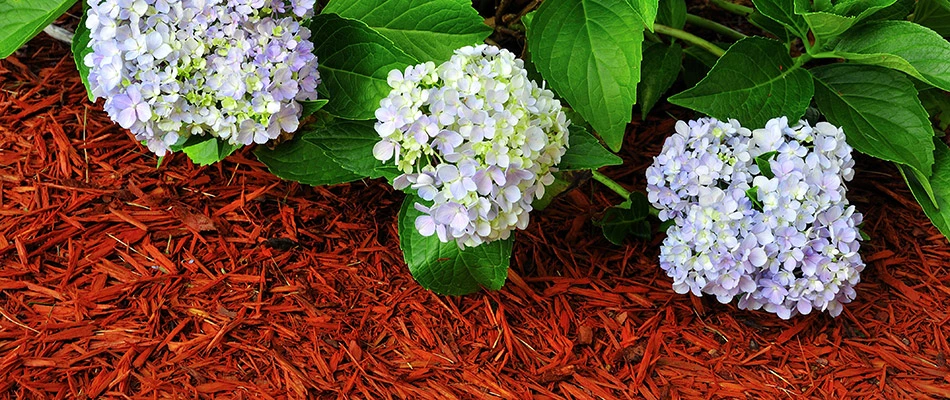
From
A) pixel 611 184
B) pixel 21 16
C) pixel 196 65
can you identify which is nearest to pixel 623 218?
pixel 611 184

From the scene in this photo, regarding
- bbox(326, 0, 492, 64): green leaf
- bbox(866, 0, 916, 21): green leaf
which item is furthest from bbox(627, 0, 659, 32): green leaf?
bbox(866, 0, 916, 21): green leaf

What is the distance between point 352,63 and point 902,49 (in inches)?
40.9

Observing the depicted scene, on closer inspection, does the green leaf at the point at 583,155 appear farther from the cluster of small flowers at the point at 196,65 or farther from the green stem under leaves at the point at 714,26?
the green stem under leaves at the point at 714,26

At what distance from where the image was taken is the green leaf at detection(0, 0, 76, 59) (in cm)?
135

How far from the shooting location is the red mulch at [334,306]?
1.43m

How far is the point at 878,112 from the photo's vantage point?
1.58 metres

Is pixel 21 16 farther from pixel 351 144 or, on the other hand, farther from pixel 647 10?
pixel 647 10

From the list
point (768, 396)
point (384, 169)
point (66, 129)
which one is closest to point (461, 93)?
point (384, 169)

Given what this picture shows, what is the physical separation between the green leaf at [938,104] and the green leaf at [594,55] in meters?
0.85

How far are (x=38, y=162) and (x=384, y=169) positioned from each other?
89 cm

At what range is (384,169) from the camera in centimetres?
127

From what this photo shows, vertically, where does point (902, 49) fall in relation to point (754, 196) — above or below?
above

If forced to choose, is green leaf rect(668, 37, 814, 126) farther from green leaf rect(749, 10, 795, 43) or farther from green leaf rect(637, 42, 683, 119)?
green leaf rect(637, 42, 683, 119)

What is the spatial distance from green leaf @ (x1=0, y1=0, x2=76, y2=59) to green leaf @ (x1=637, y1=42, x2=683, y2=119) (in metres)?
1.18
